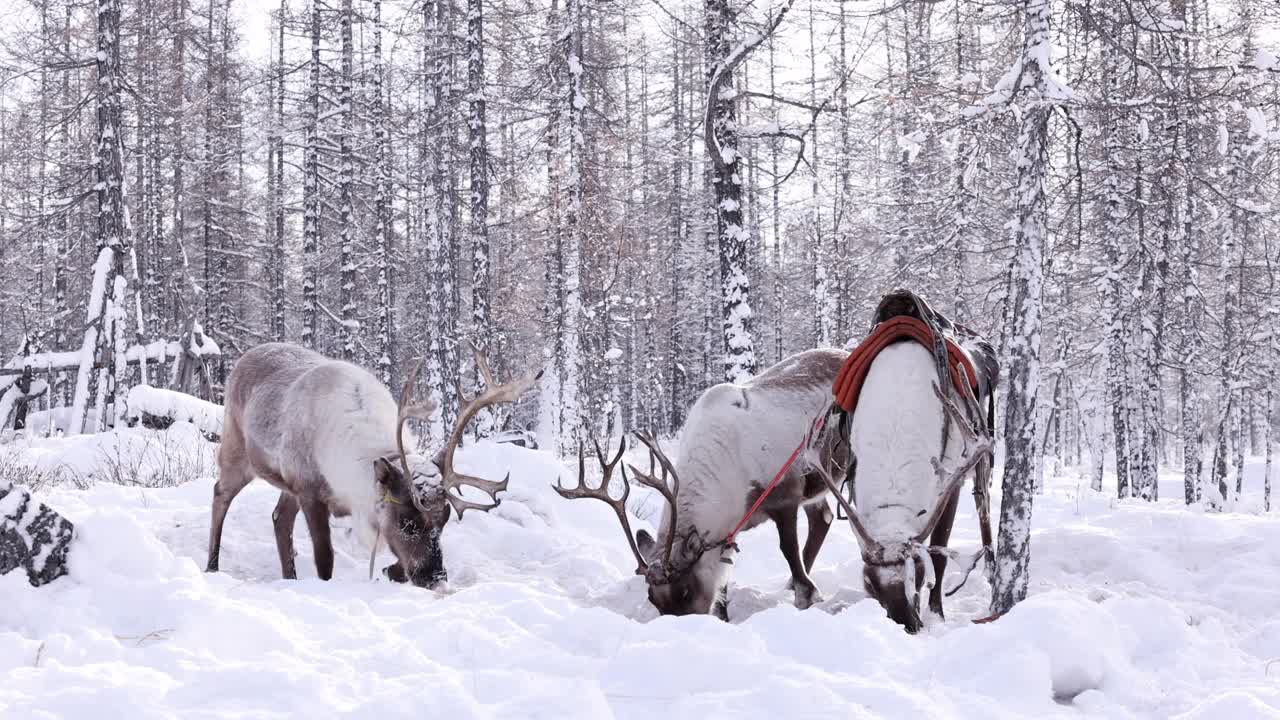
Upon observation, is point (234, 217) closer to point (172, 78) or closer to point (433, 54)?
point (172, 78)

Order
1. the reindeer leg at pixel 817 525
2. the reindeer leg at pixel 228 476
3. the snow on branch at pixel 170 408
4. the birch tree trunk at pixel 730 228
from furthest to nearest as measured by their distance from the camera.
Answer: the snow on branch at pixel 170 408, the birch tree trunk at pixel 730 228, the reindeer leg at pixel 817 525, the reindeer leg at pixel 228 476

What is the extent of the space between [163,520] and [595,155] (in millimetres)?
12160

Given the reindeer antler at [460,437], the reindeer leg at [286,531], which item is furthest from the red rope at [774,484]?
the reindeer leg at [286,531]

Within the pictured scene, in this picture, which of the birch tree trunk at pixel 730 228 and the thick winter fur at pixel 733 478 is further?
the birch tree trunk at pixel 730 228

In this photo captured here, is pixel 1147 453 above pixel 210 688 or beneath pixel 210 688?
beneath

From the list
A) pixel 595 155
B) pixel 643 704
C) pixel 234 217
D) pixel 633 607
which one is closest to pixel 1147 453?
pixel 595 155

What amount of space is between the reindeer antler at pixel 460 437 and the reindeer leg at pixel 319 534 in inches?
32.9

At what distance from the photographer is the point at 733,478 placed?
6172 mm

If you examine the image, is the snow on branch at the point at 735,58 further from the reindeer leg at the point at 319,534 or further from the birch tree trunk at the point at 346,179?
the birch tree trunk at the point at 346,179

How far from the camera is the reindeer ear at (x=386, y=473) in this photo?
564 cm

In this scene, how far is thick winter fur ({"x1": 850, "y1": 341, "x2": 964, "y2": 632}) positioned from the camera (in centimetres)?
476

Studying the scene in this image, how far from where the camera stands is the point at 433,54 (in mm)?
17562

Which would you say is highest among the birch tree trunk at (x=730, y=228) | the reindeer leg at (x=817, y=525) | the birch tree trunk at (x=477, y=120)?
the birch tree trunk at (x=477, y=120)

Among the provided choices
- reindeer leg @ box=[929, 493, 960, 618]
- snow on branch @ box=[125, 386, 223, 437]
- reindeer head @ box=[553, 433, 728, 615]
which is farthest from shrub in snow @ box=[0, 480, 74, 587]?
snow on branch @ box=[125, 386, 223, 437]
